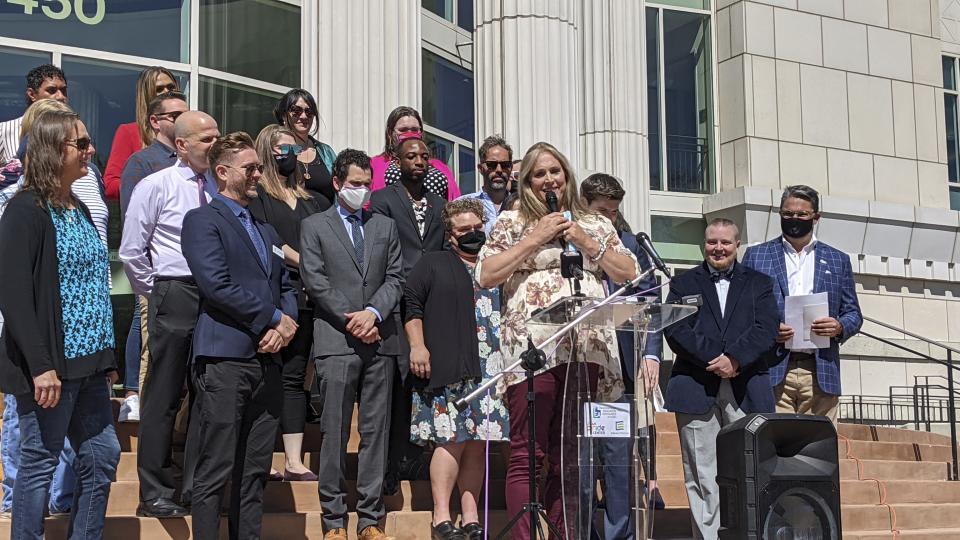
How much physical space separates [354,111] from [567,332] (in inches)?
266

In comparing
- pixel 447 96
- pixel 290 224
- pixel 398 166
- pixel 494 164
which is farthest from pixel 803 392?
pixel 447 96

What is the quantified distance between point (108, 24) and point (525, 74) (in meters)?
5.05

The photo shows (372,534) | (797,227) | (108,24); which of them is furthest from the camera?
(108,24)

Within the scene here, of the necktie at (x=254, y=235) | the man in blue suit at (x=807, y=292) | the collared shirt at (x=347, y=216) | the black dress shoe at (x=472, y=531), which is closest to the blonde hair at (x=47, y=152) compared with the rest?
the necktie at (x=254, y=235)

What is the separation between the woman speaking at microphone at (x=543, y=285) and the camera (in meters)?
6.18

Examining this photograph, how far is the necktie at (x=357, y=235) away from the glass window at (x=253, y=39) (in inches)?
190

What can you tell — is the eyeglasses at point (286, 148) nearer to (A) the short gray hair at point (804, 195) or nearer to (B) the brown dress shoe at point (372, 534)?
(B) the brown dress shoe at point (372, 534)

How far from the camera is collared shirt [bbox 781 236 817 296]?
830 cm

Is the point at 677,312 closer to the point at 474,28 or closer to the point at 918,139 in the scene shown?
the point at 474,28

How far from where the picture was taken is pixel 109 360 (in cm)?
576

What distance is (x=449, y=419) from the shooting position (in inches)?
Result: 292

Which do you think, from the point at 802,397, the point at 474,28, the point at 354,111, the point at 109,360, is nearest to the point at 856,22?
the point at 474,28

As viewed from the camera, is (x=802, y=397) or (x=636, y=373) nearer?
(x=636, y=373)

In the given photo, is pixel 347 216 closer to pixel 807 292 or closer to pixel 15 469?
pixel 15 469
